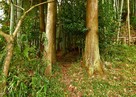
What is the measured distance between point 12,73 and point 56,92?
48.9 inches

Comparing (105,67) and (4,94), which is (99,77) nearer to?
(105,67)

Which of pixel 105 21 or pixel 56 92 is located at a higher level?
pixel 105 21

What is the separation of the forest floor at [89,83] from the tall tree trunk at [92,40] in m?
0.32

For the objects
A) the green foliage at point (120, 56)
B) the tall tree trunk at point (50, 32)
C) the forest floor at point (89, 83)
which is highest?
the tall tree trunk at point (50, 32)

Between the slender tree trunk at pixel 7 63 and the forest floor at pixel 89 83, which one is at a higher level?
the slender tree trunk at pixel 7 63

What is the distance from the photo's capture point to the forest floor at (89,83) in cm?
643

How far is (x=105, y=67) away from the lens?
306 inches

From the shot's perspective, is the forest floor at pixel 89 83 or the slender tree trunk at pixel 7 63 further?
the forest floor at pixel 89 83

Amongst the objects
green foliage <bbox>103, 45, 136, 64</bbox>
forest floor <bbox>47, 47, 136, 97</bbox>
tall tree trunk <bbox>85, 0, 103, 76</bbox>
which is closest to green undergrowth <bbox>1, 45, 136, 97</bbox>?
forest floor <bbox>47, 47, 136, 97</bbox>

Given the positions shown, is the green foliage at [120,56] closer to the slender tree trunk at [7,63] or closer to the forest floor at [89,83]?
the forest floor at [89,83]

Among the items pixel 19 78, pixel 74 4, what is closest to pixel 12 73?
pixel 19 78

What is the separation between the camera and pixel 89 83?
269 inches

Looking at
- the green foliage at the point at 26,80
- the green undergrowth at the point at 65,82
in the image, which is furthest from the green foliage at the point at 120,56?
the green foliage at the point at 26,80

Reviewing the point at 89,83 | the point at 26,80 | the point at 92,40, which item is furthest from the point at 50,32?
the point at 89,83
